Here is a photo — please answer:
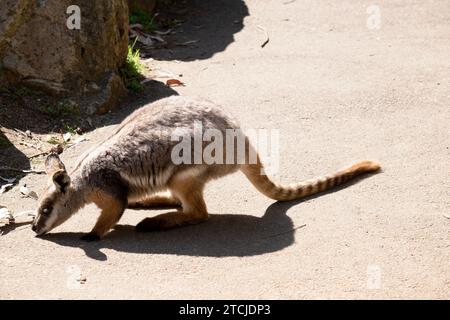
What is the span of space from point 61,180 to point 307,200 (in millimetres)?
2276

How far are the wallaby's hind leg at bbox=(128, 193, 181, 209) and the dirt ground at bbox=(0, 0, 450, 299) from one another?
11 cm

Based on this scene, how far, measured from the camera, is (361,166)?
675 centimetres

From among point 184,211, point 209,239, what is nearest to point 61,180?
point 184,211

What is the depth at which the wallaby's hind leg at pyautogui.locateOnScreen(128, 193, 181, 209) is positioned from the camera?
668cm

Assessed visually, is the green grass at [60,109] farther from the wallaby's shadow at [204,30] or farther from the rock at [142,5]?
the rock at [142,5]

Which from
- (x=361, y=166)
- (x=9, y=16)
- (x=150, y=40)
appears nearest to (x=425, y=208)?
(x=361, y=166)

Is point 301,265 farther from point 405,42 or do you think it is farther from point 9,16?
point 405,42

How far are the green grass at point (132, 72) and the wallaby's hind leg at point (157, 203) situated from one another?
2.87 meters

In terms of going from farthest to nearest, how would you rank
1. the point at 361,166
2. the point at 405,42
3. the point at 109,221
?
1. the point at 405,42
2. the point at 361,166
3. the point at 109,221

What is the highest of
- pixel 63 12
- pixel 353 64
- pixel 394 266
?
pixel 63 12

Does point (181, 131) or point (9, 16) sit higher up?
point (9, 16)

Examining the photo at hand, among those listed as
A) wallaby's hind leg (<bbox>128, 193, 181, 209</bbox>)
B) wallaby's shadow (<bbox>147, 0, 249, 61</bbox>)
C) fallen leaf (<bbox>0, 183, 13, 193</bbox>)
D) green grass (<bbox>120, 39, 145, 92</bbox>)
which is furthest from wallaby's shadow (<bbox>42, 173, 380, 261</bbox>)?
wallaby's shadow (<bbox>147, 0, 249, 61</bbox>)

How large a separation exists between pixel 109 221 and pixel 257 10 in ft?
21.7

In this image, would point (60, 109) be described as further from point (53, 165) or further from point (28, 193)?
point (53, 165)
